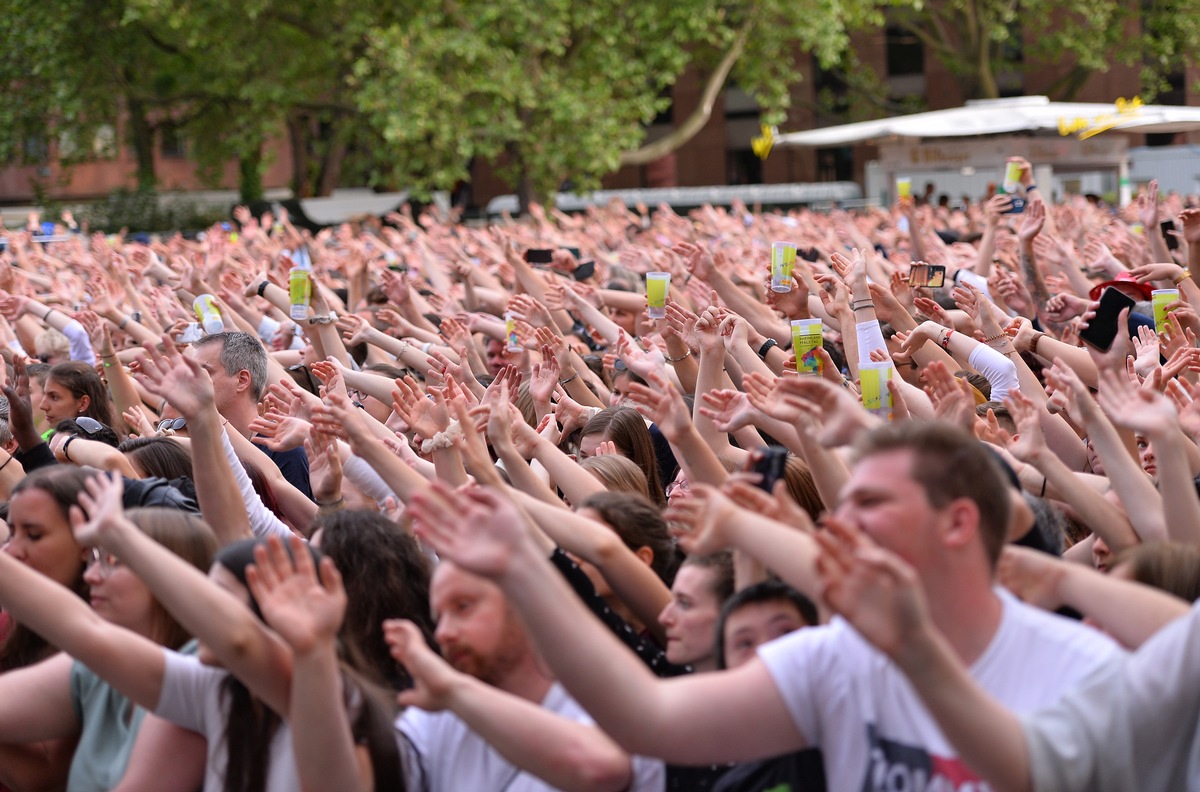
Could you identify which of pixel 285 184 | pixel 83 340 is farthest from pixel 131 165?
pixel 83 340

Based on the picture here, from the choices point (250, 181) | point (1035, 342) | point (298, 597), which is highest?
point (250, 181)

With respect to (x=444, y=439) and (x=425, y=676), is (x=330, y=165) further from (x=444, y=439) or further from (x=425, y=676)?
(x=425, y=676)

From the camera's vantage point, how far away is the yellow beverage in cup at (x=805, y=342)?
17.1 ft

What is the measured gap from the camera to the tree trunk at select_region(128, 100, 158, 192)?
26188 mm

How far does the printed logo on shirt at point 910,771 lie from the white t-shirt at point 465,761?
1.53ft

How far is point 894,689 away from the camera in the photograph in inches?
Answer: 99.6

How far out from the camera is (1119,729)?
2.43 meters

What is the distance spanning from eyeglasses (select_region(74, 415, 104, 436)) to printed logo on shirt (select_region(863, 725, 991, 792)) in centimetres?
421

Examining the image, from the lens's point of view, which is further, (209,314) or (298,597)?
(209,314)

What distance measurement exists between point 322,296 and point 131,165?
34.9 metres

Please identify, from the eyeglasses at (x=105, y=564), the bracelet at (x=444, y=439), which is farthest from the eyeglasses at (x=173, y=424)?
the eyeglasses at (x=105, y=564)

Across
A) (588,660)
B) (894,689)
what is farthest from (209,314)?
(894,689)

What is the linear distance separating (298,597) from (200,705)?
0.53 meters

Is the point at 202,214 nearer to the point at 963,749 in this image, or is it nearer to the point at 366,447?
the point at 366,447
